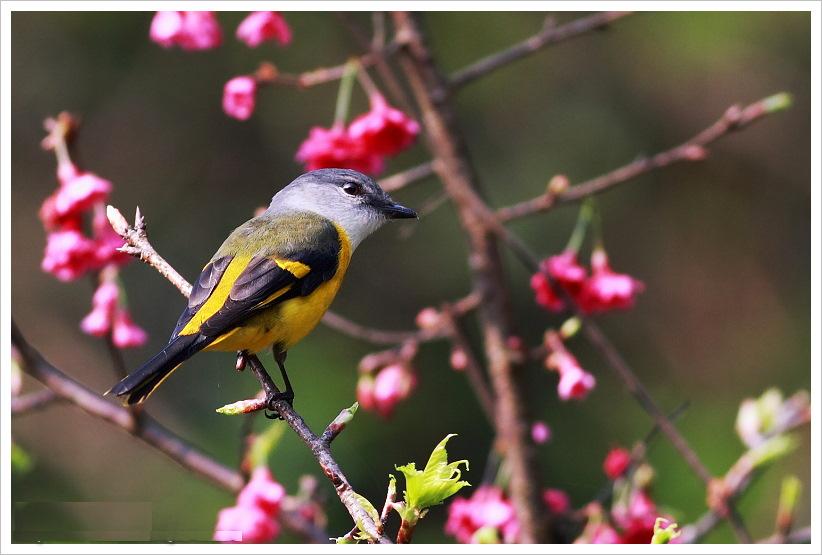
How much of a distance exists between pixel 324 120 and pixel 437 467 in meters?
3.25

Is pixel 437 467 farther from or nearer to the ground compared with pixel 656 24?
nearer to the ground

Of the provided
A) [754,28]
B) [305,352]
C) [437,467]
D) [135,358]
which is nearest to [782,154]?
[754,28]

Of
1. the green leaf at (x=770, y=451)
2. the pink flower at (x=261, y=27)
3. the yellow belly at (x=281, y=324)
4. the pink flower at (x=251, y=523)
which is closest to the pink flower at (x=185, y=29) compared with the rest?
the pink flower at (x=261, y=27)

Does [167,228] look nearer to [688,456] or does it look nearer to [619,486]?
[619,486]

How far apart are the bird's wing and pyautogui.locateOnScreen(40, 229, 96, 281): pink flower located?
15.0 inches

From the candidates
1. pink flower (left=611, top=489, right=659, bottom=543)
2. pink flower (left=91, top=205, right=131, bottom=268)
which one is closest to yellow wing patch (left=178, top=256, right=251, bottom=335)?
pink flower (left=91, top=205, right=131, bottom=268)

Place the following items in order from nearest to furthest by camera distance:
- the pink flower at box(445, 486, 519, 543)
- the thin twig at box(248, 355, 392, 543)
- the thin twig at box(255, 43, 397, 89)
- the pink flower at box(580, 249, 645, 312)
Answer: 1. the thin twig at box(248, 355, 392, 543)
2. the thin twig at box(255, 43, 397, 89)
3. the pink flower at box(445, 486, 519, 543)
4. the pink flower at box(580, 249, 645, 312)

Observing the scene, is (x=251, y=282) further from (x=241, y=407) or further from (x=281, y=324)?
(x=241, y=407)

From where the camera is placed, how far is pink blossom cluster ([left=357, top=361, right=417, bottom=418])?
2484 mm

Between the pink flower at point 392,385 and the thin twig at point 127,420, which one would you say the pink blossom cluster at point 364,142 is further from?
the thin twig at point 127,420

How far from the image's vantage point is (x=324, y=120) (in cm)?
439

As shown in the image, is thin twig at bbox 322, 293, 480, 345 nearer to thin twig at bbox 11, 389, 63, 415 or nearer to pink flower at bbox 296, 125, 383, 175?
pink flower at bbox 296, 125, 383, 175

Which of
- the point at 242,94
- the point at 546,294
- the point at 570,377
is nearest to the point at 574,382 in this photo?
the point at 570,377

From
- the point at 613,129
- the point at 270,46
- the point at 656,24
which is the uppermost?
the point at 270,46
